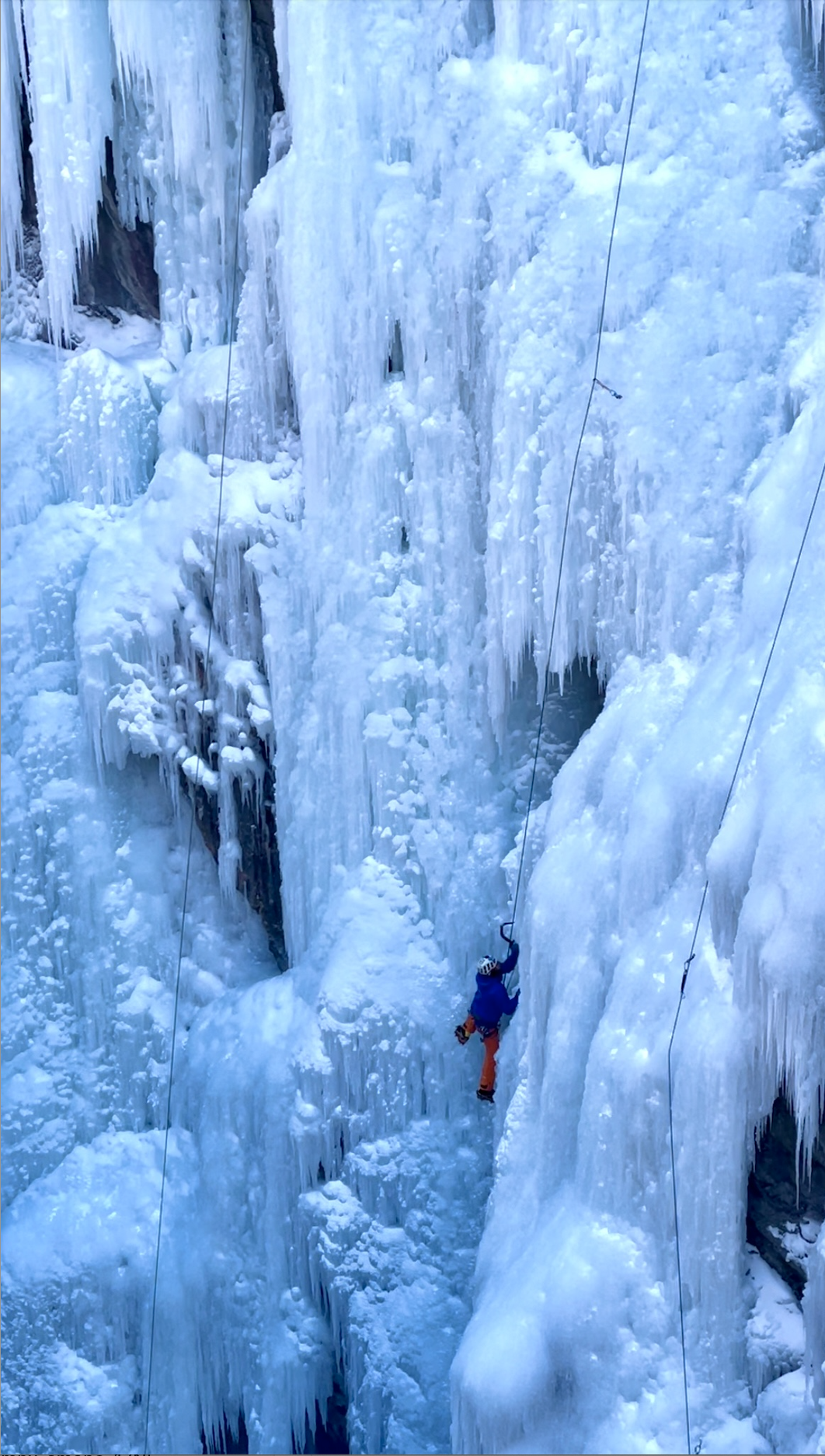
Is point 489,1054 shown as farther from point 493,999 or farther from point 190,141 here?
point 190,141

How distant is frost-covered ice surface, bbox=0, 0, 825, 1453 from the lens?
497 centimetres

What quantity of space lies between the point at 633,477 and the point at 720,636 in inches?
27.5

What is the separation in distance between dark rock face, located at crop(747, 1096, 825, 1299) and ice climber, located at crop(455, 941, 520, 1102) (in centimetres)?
140

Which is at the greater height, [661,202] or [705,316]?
[661,202]

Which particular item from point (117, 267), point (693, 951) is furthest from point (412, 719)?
point (117, 267)

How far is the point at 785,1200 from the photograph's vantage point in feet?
15.7

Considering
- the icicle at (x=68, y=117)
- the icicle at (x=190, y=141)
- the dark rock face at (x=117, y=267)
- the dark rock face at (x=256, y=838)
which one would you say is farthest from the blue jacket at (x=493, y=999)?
the icicle at (x=68, y=117)

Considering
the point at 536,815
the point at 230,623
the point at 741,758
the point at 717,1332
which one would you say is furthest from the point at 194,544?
the point at 717,1332

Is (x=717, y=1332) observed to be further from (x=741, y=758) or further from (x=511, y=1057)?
(x=741, y=758)

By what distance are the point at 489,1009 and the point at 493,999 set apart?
0.04m

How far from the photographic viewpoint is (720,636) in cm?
541

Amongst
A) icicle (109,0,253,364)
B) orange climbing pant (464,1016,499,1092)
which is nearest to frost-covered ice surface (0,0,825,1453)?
icicle (109,0,253,364)

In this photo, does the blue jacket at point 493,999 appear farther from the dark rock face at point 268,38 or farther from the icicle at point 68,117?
the dark rock face at point 268,38

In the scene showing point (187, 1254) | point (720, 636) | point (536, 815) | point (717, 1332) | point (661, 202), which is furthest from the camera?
point (187, 1254)
